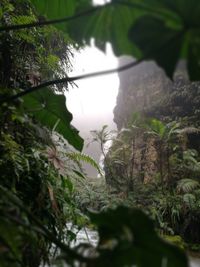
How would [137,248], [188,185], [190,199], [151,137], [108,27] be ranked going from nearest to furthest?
[137,248] < [108,27] < [190,199] < [188,185] < [151,137]

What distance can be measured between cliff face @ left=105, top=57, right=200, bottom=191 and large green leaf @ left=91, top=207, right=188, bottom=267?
668 centimetres

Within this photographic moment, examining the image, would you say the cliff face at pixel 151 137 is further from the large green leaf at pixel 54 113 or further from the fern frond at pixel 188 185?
the large green leaf at pixel 54 113

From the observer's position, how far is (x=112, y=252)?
45 centimetres

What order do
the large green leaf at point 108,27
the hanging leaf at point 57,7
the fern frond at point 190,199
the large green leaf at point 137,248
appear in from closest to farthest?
the large green leaf at point 137,248 < the large green leaf at point 108,27 < the hanging leaf at point 57,7 < the fern frond at point 190,199

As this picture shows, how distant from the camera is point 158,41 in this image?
557mm

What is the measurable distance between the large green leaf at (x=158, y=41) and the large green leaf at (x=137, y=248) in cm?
23

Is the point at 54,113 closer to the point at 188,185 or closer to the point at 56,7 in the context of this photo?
the point at 56,7

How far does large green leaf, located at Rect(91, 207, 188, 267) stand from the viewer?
448 mm

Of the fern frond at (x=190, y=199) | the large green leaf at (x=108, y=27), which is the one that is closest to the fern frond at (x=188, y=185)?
the fern frond at (x=190, y=199)

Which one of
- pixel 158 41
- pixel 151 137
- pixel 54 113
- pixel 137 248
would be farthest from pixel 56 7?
pixel 151 137

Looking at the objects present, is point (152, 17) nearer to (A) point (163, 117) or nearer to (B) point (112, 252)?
(B) point (112, 252)

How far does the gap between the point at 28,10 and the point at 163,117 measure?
6.35 m

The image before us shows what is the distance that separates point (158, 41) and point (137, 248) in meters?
0.30

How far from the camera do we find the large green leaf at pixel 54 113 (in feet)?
3.76
